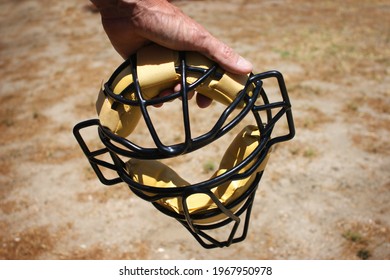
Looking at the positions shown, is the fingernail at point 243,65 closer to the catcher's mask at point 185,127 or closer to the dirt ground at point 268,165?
the catcher's mask at point 185,127

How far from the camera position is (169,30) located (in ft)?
2.82

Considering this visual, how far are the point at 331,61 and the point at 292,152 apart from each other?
1.52m

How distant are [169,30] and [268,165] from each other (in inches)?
65.9

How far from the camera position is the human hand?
862 millimetres

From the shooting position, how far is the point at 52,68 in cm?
398

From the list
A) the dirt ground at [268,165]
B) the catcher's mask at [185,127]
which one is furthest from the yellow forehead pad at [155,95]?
the dirt ground at [268,165]

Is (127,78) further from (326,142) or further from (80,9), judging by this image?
(80,9)

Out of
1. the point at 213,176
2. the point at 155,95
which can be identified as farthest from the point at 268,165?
the point at 155,95

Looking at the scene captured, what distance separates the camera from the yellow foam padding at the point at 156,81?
862 millimetres

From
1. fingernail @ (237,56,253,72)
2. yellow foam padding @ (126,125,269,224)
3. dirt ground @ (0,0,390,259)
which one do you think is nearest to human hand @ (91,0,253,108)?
fingernail @ (237,56,253,72)

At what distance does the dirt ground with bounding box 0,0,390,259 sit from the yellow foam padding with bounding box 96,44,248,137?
113 cm

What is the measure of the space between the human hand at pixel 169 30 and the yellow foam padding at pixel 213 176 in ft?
0.53

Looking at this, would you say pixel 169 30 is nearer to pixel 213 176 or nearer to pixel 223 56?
pixel 223 56
